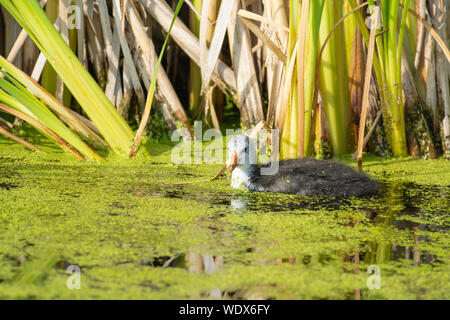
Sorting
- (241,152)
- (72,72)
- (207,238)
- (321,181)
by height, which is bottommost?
(207,238)

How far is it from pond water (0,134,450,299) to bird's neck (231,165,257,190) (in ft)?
0.24

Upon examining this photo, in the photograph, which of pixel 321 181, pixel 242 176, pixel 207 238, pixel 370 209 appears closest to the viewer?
pixel 207 238

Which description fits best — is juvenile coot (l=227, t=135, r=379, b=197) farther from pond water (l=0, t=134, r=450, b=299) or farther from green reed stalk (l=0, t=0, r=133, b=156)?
green reed stalk (l=0, t=0, r=133, b=156)

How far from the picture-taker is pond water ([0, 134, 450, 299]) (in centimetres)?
223

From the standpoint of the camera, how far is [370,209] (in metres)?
3.33

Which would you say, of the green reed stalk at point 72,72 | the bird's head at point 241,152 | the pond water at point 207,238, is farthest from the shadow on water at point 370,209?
the green reed stalk at point 72,72

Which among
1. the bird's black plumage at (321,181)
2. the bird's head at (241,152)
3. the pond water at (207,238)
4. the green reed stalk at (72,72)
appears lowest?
the pond water at (207,238)

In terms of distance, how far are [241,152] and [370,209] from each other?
87 centimetres

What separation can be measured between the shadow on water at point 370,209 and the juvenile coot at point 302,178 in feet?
0.20

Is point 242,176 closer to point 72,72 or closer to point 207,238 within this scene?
point 207,238

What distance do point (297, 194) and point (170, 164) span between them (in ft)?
3.63

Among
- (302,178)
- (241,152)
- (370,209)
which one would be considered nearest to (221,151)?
(241,152)

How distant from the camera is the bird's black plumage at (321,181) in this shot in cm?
358

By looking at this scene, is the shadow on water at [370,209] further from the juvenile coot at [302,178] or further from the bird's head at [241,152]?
the bird's head at [241,152]
